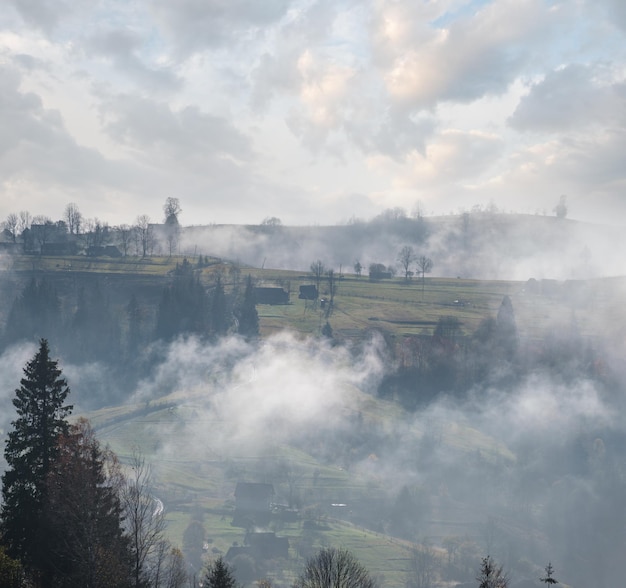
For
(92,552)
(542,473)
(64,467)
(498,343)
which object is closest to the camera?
(92,552)

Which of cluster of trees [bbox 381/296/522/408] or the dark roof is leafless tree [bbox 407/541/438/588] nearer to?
the dark roof

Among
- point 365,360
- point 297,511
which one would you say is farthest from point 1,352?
point 297,511

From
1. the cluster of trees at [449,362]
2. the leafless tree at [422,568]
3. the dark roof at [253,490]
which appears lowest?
the leafless tree at [422,568]

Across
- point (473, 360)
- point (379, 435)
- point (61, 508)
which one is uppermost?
point (61, 508)

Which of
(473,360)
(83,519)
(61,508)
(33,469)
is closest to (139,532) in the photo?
(83,519)

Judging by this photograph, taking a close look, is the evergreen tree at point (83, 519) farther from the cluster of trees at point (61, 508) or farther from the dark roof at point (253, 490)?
the dark roof at point (253, 490)

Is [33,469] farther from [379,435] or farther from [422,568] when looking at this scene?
[379,435]

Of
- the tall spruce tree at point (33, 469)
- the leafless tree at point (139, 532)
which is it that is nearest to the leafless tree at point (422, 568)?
the leafless tree at point (139, 532)

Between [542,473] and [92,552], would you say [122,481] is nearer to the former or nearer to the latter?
[92,552]
